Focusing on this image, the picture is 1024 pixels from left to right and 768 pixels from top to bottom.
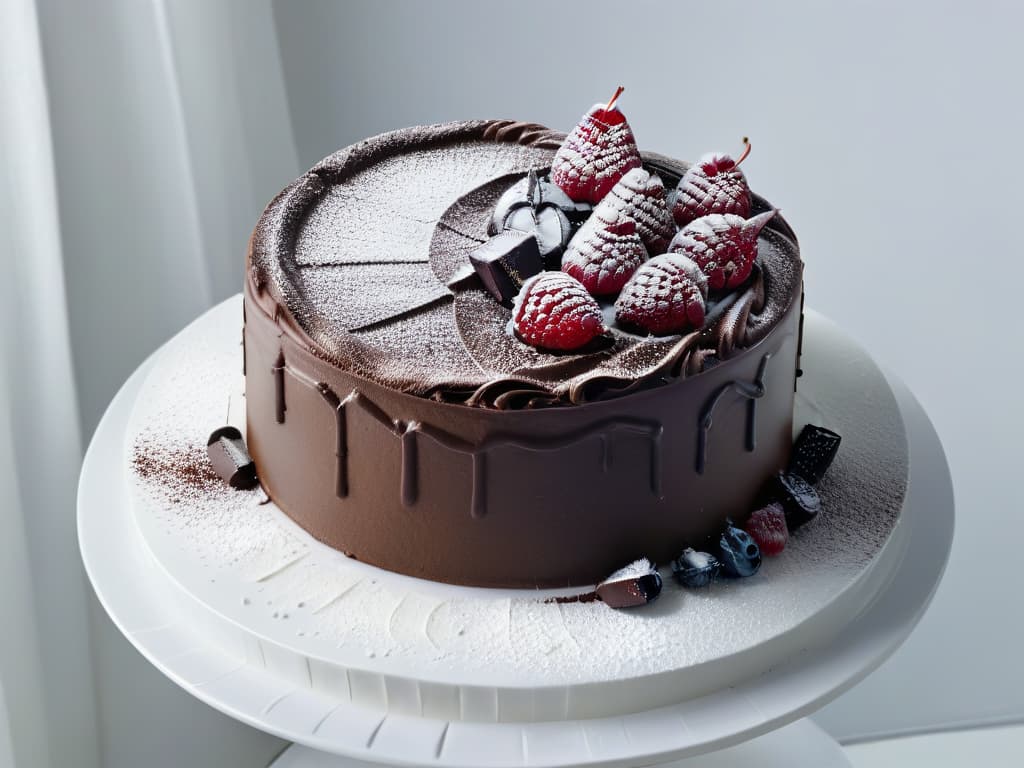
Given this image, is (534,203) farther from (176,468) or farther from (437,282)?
(176,468)

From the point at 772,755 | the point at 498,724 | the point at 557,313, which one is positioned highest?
the point at 557,313

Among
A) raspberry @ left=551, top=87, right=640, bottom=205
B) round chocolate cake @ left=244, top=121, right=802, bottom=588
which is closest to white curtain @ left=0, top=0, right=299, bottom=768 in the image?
round chocolate cake @ left=244, top=121, right=802, bottom=588

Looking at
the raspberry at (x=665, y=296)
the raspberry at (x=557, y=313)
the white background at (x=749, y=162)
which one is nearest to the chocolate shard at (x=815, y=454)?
the raspberry at (x=665, y=296)

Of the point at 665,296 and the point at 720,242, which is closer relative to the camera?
the point at 665,296

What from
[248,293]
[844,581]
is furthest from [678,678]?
[248,293]

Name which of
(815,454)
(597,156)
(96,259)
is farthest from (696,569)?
(96,259)

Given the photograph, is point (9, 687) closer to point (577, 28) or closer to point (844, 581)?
point (844, 581)

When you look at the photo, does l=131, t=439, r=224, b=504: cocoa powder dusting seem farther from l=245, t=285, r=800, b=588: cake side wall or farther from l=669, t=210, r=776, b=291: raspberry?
l=669, t=210, r=776, b=291: raspberry
